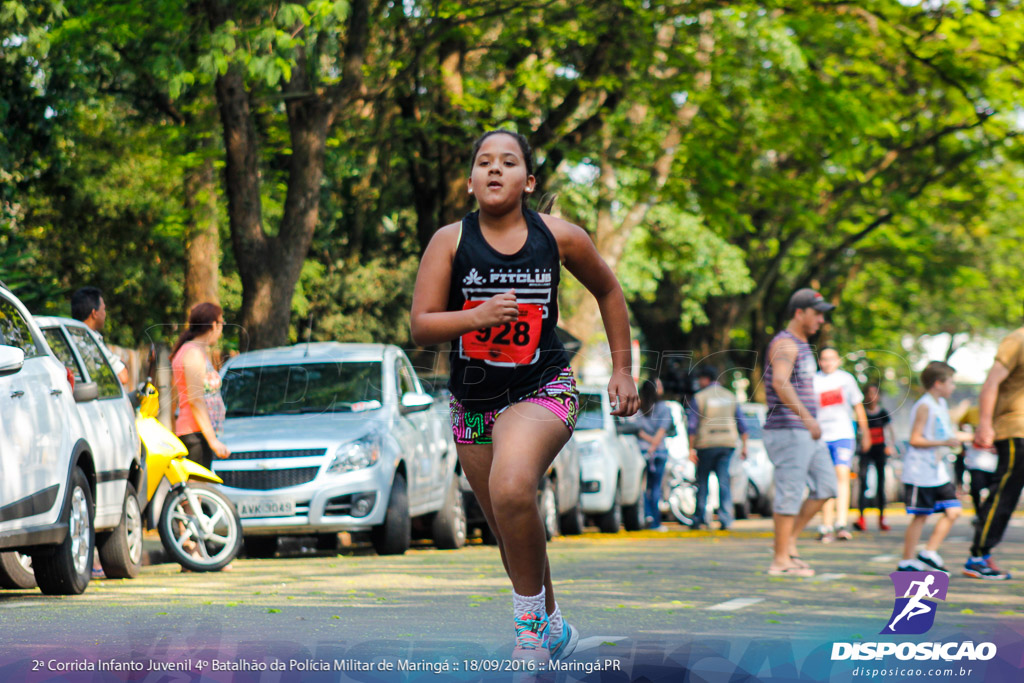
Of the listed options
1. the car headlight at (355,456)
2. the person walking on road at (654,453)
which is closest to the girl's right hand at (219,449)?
the car headlight at (355,456)

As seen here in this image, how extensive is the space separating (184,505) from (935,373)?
6.00 m

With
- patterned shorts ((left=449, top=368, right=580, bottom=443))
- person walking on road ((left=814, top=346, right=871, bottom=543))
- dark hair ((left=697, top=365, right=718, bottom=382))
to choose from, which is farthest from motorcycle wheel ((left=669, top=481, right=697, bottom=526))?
patterned shorts ((left=449, top=368, right=580, bottom=443))

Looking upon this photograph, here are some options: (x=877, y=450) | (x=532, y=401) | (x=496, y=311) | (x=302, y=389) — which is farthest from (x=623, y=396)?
(x=877, y=450)

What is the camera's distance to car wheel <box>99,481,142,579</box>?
10.2 metres

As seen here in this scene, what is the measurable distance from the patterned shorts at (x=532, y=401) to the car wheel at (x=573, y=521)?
39.3ft

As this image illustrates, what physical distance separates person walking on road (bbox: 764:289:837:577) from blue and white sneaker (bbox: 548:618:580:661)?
553 centimetres

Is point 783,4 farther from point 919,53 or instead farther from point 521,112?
point 521,112

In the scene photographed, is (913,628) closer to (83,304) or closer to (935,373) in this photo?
(935,373)

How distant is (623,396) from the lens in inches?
210

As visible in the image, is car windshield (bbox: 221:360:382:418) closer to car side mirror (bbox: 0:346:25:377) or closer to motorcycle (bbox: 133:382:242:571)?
motorcycle (bbox: 133:382:242:571)

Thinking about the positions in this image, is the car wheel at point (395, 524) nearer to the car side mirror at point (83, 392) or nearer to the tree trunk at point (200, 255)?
the car side mirror at point (83, 392)

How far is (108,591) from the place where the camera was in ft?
30.3

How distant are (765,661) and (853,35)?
1742 centimetres

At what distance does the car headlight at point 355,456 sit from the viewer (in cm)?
1252
